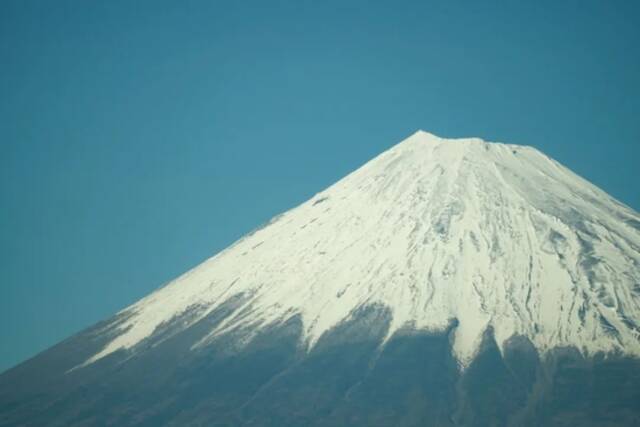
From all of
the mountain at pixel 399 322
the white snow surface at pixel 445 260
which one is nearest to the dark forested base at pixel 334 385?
the mountain at pixel 399 322

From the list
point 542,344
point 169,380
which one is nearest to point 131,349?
point 169,380

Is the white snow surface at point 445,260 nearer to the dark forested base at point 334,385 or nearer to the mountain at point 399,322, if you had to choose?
the mountain at point 399,322

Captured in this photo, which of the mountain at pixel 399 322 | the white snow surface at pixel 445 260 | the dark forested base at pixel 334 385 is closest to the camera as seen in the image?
the dark forested base at pixel 334 385

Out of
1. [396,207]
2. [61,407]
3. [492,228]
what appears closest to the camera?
[61,407]

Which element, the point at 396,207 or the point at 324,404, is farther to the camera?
the point at 396,207

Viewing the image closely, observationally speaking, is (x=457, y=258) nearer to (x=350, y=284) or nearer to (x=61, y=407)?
(x=350, y=284)

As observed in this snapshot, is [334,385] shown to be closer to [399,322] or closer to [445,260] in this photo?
[399,322]

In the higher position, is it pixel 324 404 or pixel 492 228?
pixel 492 228
